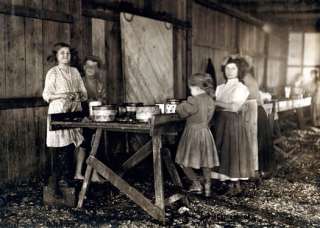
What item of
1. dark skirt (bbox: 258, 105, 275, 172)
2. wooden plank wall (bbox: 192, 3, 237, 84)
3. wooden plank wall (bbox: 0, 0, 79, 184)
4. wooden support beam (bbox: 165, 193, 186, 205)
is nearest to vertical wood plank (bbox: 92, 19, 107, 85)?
wooden plank wall (bbox: 0, 0, 79, 184)

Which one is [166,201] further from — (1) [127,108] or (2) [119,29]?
(2) [119,29]

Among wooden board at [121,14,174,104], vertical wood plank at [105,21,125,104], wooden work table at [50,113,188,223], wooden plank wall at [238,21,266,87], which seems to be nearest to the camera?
wooden work table at [50,113,188,223]

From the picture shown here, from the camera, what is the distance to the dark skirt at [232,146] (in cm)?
602

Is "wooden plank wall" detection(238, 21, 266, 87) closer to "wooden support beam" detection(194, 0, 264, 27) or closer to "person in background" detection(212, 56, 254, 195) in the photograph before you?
"wooden support beam" detection(194, 0, 264, 27)

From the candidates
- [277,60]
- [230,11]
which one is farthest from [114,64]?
[277,60]

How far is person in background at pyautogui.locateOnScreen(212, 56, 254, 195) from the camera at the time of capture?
19.7 ft

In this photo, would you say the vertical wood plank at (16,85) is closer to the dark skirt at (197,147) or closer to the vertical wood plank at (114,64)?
the vertical wood plank at (114,64)

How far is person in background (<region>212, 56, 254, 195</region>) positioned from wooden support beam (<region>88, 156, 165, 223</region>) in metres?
1.62

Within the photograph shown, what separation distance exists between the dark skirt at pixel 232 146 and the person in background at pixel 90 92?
68.7 inches

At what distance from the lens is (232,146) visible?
19.7 ft

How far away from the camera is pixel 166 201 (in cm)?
495

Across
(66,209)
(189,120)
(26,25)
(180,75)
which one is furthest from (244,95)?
(180,75)

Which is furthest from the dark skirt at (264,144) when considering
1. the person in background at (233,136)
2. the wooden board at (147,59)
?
the wooden board at (147,59)

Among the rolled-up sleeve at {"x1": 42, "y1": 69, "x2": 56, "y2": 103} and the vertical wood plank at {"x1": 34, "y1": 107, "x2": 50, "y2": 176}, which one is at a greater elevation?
the rolled-up sleeve at {"x1": 42, "y1": 69, "x2": 56, "y2": 103}
